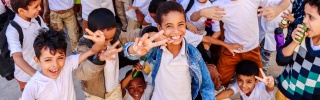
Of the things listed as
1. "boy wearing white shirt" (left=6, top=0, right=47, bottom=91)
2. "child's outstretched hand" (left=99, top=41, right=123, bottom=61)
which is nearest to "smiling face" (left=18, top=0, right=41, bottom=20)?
"boy wearing white shirt" (left=6, top=0, right=47, bottom=91)

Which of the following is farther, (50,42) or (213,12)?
(213,12)

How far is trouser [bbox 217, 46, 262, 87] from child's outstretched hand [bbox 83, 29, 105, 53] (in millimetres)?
1348

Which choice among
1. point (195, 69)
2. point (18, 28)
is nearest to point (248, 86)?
point (195, 69)

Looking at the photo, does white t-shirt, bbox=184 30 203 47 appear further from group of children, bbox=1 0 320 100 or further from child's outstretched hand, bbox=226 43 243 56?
child's outstretched hand, bbox=226 43 243 56

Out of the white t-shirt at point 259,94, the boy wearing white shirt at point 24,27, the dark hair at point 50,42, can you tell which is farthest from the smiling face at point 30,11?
the white t-shirt at point 259,94

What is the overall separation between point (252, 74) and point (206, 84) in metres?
0.68

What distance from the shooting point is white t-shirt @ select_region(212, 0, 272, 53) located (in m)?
2.81

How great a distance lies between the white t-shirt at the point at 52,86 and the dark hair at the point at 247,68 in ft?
4.34

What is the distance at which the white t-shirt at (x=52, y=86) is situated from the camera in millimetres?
2107

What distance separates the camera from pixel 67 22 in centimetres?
401

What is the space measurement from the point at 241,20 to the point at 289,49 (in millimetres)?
726

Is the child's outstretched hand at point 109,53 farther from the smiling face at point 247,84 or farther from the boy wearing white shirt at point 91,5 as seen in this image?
the boy wearing white shirt at point 91,5

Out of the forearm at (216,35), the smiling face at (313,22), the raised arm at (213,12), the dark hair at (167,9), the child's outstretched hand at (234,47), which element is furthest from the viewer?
the forearm at (216,35)

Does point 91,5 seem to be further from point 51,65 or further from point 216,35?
point 51,65
